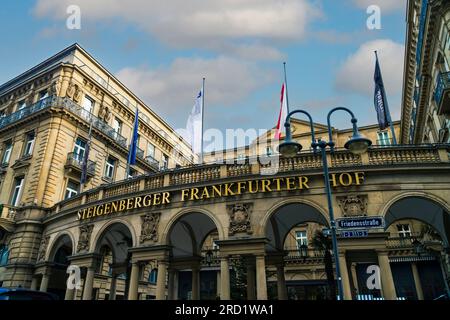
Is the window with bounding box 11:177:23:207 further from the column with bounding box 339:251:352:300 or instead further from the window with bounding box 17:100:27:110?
the column with bounding box 339:251:352:300

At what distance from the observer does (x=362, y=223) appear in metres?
10.2

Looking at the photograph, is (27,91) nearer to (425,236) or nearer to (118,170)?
(118,170)

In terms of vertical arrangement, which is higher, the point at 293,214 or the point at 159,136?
the point at 159,136

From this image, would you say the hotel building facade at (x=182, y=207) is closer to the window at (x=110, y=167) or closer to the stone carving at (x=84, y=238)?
the stone carving at (x=84, y=238)

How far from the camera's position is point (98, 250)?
19.8 metres

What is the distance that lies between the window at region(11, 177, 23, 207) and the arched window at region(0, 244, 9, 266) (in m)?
3.54

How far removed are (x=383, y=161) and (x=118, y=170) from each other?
28.5m

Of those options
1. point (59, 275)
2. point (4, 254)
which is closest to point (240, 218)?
point (59, 275)

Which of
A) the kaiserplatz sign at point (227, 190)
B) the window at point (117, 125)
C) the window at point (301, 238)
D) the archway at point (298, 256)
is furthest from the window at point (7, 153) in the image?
the window at point (301, 238)

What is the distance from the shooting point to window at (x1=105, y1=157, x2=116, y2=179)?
35156 mm

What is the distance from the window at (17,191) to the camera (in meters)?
28.7

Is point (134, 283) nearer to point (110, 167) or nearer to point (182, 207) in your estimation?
point (182, 207)

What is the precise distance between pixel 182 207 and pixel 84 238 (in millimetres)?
7380
